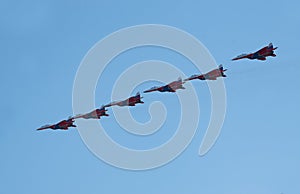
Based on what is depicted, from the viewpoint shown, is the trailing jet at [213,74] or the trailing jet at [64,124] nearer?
the trailing jet at [213,74]

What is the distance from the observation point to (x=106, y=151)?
434 ft

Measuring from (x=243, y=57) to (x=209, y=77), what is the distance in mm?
4835

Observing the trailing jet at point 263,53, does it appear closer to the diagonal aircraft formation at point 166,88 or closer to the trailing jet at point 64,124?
the diagonal aircraft formation at point 166,88

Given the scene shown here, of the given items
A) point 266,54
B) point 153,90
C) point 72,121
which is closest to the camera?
point 266,54

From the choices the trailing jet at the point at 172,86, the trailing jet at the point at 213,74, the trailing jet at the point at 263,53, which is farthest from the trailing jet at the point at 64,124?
the trailing jet at the point at 263,53

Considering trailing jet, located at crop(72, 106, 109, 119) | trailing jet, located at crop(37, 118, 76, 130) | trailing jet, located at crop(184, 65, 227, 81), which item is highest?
trailing jet, located at crop(37, 118, 76, 130)

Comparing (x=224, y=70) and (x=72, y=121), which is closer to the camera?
(x=224, y=70)

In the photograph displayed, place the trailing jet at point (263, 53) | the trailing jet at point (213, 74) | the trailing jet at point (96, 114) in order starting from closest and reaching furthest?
1. the trailing jet at point (263, 53)
2. the trailing jet at point (213, 74)
3. the trailing jet at point (96, 114)

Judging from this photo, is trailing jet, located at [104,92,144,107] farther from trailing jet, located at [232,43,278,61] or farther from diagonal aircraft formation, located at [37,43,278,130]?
trailing jet, located at [232,43,278,61]

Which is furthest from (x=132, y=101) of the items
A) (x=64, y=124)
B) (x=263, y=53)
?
(x=263, y=53)

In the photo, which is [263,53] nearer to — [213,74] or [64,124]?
[213,74]

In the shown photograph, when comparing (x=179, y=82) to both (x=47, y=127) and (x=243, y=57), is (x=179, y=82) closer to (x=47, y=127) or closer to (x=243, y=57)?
(x=243, y=57)

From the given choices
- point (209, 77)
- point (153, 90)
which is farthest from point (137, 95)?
point (209, 77)

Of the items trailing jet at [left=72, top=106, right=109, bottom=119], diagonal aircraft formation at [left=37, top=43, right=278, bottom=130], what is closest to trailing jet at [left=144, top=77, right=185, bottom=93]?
diagonal aircraft formation at [left=37, top=43, right=278, bottom=130]
